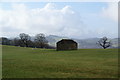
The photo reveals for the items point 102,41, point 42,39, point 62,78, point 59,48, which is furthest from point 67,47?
point 62,78

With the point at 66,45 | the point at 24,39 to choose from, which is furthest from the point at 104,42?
the point at 24,39

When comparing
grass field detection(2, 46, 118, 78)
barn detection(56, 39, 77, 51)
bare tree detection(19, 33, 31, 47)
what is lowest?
grass field detection(2, 46, 118, 78)

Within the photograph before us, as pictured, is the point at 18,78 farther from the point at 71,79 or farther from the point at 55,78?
the point at 71,79

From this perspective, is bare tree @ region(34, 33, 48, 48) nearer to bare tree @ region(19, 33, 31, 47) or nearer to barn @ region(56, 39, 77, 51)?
bare tree @ region(19, 33, 31, 47)

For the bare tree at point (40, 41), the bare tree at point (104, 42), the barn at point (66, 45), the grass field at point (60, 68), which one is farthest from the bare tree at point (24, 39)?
the grass field at point (60, 68)

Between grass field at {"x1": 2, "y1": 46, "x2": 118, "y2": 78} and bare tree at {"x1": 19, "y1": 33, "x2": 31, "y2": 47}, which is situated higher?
bare tree at {"x1": 19, "y1": 33, "x2": 31, "y2": 47}

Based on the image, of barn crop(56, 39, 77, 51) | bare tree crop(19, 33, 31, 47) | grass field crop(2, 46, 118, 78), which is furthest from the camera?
bare tree crop(19, 33, 31, 47)

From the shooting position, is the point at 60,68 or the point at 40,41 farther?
the point at 40,41

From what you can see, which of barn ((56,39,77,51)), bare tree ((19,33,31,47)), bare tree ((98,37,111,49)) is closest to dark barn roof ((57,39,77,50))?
barn ((56,39,77,51))

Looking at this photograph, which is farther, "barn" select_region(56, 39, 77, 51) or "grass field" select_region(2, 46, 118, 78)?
"barn" select_region(56, 39, 77, 51)

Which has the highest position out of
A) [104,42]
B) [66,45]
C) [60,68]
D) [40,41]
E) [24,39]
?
[24,39]

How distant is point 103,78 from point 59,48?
224 ft

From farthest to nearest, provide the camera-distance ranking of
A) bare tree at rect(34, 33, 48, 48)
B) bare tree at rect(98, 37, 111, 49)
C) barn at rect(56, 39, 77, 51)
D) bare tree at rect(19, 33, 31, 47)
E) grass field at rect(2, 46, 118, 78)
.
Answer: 1. bare tree at rect(19, 33, 31, 47)
2. bare tree at rect(34, 33, 48, 48)
3. bare tree at rect(98, 37, 111, 49)
4. barn at rect(56, 39, 77, 51)
5. grass field at rect(2, 46, 118, 78)

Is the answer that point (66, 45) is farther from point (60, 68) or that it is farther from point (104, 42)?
point (60, 68)
